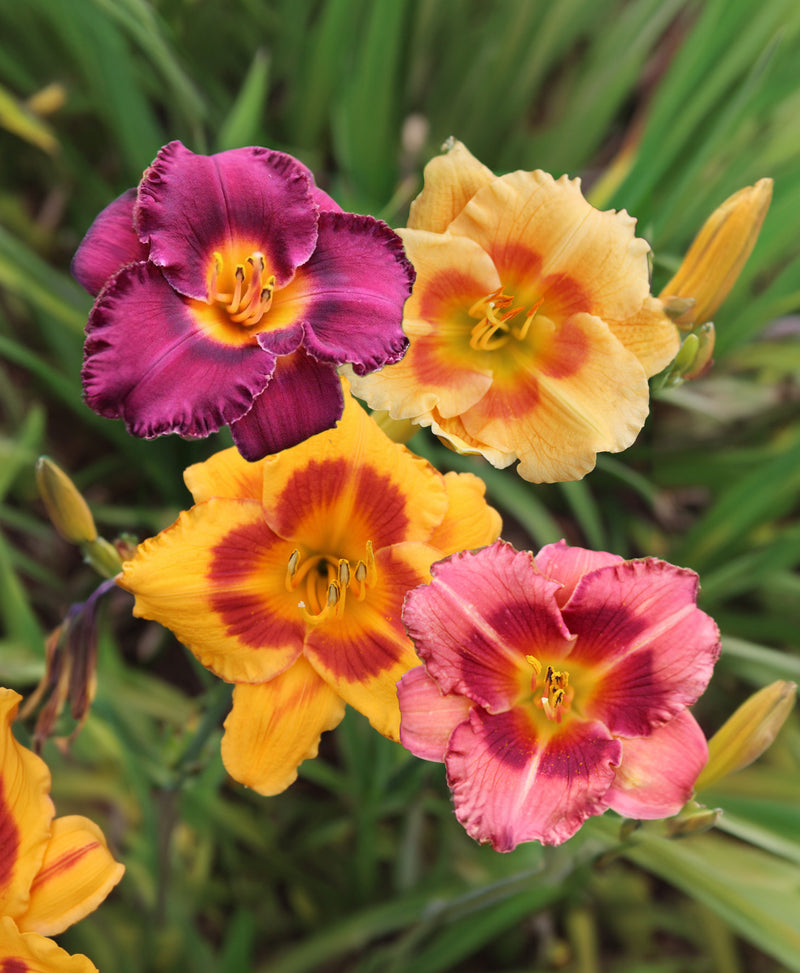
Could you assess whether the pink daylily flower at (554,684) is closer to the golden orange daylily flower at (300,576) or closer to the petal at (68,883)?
the golden orange daylily flower at (300,576)

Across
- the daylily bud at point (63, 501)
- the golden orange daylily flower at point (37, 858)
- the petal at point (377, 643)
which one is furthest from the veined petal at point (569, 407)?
the golden orange daylily flower at point (37, 858)

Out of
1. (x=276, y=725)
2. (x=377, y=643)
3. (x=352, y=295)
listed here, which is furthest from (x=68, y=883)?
(x=352, y=295)

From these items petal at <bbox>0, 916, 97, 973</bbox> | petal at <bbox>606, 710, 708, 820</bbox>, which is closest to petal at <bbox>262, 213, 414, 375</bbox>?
petal at <bbox>606, 710, 708, 820</bbox>

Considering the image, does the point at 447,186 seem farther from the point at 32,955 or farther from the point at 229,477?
the point at 32,955

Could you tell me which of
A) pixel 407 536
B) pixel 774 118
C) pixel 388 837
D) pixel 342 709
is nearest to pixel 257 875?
pixel 388 837

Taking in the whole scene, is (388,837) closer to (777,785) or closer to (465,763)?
(777,785)

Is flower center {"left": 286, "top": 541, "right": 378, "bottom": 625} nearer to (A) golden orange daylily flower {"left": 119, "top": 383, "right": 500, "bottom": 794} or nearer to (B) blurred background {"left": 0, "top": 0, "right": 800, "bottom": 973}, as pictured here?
(A) golden orange daylily flower {"left": 119, "top": 383, "right": 500, "bottom": 794}
